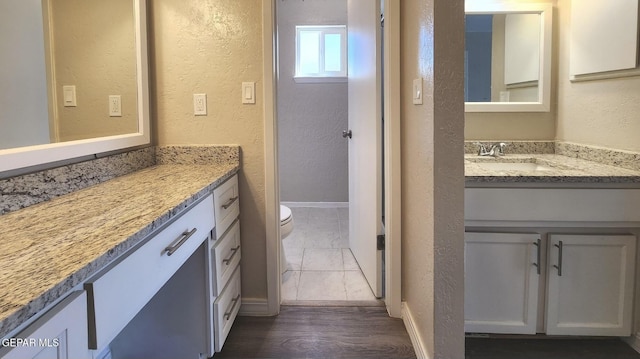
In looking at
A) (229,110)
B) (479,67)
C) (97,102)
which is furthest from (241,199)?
(479,67)

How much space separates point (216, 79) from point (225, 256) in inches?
34.2

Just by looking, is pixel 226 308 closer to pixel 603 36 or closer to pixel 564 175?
pixel 564 175

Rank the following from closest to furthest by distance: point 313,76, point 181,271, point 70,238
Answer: point 70,238
point 181,271
point 313,76

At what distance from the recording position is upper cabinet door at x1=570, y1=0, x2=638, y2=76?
1.78 m

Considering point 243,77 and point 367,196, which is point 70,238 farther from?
point 367,196

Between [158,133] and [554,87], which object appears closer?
[158,133]

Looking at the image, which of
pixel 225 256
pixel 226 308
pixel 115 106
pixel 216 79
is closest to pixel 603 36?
pixel 216 79

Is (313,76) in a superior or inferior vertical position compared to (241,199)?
superior

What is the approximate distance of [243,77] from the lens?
204 cm

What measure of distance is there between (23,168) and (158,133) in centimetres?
91

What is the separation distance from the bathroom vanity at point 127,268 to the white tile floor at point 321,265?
0.52 metres

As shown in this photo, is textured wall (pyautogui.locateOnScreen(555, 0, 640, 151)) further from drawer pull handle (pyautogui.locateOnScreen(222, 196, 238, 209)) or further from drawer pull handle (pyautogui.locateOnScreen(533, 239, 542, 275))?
drawer pull handle (pyautogui.locateOnScreen(222, 196, 238, 209))

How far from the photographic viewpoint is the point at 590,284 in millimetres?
1719

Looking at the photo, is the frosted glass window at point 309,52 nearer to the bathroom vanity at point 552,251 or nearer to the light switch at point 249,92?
the light switch at point 249,92
